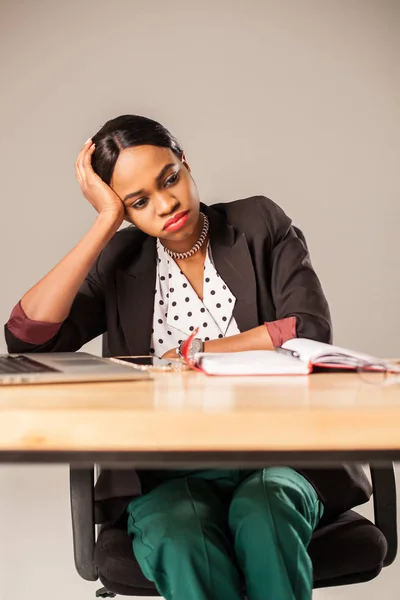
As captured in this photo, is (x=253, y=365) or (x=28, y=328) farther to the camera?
(x=28, y=328)

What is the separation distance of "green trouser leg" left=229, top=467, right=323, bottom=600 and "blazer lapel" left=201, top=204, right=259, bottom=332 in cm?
54

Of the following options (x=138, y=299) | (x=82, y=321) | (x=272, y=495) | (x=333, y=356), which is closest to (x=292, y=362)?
(x=333, y=356)

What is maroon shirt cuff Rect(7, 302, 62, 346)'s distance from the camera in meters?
1.61


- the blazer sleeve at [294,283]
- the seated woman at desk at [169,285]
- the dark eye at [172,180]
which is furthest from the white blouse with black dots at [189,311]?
the dark eye at [172,180]

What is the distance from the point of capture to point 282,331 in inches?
59.2

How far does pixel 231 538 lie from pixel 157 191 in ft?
2.46

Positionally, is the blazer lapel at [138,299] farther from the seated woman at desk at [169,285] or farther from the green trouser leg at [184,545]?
the green trouser leg at [184,545]

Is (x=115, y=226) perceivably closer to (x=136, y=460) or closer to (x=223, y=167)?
(x=136, y=460)

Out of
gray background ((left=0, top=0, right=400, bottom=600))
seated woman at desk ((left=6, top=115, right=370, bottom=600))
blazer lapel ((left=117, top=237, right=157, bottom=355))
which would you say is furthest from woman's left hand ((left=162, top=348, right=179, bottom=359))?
gray background ((left=0, top=0, right=400, bottom=600))

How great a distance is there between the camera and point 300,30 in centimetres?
291

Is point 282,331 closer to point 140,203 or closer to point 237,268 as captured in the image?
point 237,268

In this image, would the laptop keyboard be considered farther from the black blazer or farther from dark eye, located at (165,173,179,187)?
dark eye, located at (165,173,179,187)

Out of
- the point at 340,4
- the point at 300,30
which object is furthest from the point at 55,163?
the point at 340,4

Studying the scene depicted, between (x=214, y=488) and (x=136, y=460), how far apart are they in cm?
69
